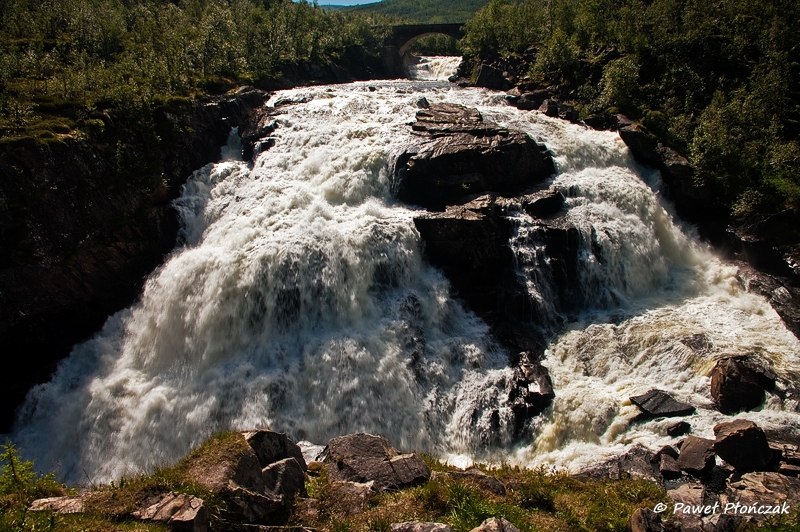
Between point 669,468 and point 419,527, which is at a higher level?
point 419,527

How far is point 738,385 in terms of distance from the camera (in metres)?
15.3

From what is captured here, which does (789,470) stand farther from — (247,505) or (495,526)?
(247,505)

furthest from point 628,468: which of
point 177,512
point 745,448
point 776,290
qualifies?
point 776,290

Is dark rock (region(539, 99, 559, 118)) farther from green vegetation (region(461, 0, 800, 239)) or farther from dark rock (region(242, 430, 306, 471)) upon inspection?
dark rock (region(242, 430, 306, 471))

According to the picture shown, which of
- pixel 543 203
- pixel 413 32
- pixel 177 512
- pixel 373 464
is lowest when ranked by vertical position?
pixel 373 464

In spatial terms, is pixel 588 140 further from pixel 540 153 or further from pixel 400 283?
pixel 400 283

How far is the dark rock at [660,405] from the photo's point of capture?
49.9 feet

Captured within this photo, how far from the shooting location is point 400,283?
22094 millimetres

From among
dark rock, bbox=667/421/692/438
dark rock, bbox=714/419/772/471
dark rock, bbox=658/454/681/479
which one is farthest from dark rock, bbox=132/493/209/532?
dark rock, bbox=667/421/692/438

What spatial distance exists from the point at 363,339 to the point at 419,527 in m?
11.8

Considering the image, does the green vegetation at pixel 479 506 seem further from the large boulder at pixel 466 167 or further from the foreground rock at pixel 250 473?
the large boulder at pixel 466 167

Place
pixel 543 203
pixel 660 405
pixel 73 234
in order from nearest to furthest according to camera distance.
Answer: pixel 660 405, pixel 73 234, pixel 543 203

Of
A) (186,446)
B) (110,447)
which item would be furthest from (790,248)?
(110,447)

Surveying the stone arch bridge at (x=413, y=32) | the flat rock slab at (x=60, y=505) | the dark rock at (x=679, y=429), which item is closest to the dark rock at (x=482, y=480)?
the dark rock at (x=679, y=429)
